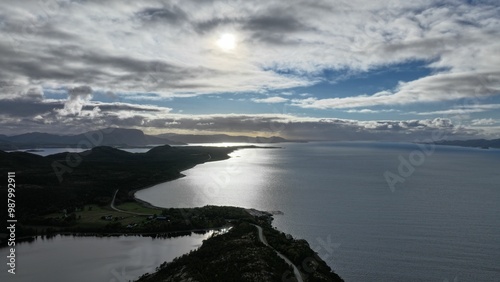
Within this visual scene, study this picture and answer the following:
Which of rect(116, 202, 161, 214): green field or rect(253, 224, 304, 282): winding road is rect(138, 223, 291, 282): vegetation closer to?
rect(253, 224, 304, 282): winding road

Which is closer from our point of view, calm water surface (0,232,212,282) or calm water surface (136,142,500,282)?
calm water surface (0,232,212,282)

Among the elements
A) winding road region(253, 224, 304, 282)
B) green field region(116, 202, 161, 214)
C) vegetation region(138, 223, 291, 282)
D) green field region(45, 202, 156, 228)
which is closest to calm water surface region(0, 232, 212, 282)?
vegetation region(138, 223, 291, 282)

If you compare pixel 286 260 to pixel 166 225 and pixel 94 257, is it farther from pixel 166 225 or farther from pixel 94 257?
pixel 166 225

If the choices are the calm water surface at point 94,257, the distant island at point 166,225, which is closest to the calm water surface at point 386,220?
the distant island at point 166,225

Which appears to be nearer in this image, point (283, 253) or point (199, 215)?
point (283, 253)

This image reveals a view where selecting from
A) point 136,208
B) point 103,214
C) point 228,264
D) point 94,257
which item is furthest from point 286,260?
Answer: point 136,208

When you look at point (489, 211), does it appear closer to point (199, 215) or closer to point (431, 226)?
point (431, 226)

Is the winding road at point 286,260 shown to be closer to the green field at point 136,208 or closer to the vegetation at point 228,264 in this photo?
the vegetation at point 228,264

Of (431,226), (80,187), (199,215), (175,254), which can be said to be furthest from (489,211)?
(80,187)
